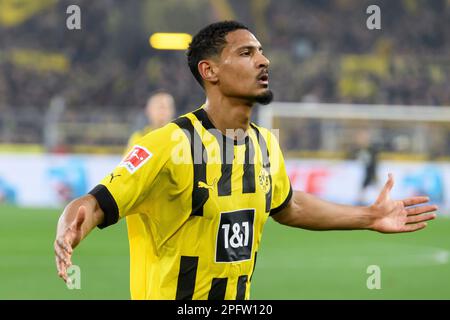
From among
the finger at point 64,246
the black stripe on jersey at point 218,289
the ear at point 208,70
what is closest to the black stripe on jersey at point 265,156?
the ear at point 208,70

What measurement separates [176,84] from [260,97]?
22492 mm

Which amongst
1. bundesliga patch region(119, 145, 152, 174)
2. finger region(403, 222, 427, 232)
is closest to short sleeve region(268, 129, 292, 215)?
finger region(403, 222, 427, 232)

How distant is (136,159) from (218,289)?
0.76 m

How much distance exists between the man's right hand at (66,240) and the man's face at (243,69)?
3.64 feet

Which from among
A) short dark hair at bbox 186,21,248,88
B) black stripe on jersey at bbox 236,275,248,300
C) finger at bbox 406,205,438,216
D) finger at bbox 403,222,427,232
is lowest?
black stripe on jersey at bbox 236,275,248,300

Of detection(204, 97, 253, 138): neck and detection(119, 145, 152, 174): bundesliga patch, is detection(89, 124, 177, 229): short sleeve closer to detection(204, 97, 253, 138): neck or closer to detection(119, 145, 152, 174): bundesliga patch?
detection(119, 145, 152, 174): bundesliga patch

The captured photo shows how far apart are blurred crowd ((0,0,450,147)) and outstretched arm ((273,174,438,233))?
796 inches

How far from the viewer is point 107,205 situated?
4.07 m

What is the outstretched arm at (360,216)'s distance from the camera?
4914mm

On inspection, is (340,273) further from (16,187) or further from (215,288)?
(16,187)

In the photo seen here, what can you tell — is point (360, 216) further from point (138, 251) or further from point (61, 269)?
point (61, 269)

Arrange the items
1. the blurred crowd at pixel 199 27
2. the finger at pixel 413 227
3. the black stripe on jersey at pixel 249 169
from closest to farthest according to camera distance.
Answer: the black stripe on jersey at pixel 249 169 → the finger at pixel 413 227 → the blurred crowd at pixel 199 27

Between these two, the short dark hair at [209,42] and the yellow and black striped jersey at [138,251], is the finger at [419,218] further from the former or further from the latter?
the yellow and black striped jersey at [138,251]

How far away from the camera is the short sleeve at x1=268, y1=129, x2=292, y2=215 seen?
4770 mm
